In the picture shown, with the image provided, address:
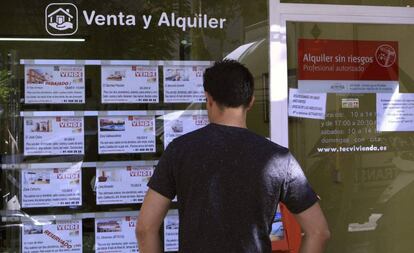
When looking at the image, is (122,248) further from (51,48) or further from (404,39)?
(404,39)

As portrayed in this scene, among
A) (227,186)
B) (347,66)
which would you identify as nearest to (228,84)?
(227,186)

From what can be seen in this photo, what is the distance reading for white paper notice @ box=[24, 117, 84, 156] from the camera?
4277 mm

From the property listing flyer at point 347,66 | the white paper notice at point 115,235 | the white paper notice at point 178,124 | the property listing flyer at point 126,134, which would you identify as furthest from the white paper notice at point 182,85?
the white paper notice at point 115,235

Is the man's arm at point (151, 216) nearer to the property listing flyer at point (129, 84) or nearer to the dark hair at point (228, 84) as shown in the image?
the dark hair at point (228, 84)

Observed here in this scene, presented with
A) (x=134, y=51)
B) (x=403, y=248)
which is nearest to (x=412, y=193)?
(x=403, y=248)

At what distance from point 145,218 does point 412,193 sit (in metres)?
3.48

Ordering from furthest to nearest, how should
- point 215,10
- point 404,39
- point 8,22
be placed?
point 404,39 < point 215,10 < point 8,22

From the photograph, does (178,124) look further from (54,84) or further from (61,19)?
(61,19)

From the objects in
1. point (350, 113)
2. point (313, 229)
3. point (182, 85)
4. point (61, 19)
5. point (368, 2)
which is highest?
point (368, 2)

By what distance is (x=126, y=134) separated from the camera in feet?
14.4

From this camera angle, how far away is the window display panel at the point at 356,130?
4.72 metres

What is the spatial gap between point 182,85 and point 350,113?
142 cm

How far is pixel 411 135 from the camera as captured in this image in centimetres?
497

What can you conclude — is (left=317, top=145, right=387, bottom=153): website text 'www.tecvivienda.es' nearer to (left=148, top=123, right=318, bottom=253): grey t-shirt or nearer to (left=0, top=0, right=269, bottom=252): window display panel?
(left=0, top=0, right=269, bottom=252): window display panel
